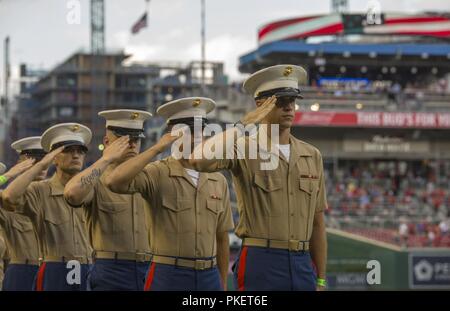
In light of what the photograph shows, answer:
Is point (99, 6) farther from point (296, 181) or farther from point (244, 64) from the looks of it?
point (296, 181)

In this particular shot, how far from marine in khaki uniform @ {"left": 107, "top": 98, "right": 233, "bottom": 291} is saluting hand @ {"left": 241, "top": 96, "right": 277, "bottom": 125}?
910 mm

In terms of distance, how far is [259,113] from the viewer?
6.63 metres

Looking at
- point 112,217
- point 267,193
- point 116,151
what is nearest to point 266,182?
point 267,193

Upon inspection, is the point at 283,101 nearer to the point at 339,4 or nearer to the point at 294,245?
the point at 294,245

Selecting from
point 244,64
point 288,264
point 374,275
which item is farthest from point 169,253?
point 244,64

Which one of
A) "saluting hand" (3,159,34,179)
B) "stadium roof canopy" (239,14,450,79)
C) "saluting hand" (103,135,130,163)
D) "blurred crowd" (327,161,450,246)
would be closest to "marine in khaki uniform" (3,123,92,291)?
"saluting hand" (3,159,34,179)

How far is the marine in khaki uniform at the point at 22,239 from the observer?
1055cm

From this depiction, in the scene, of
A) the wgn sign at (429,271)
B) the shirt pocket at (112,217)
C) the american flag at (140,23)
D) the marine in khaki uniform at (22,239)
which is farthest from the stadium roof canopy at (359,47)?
the shirt pocket at (112,217)

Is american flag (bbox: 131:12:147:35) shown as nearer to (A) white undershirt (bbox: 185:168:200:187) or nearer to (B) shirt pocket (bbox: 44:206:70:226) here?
(B) shirt pocket (bbox: 44:206:70:226)

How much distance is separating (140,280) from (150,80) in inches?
2769

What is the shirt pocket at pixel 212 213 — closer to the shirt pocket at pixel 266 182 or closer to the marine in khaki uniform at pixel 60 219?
the shirt pocket at pixel 266 182

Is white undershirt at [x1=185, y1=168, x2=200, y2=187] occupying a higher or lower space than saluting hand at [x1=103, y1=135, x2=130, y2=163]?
lower

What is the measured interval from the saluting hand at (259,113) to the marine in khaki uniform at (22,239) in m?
4.26

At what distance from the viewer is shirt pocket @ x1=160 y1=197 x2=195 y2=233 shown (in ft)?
24.7
